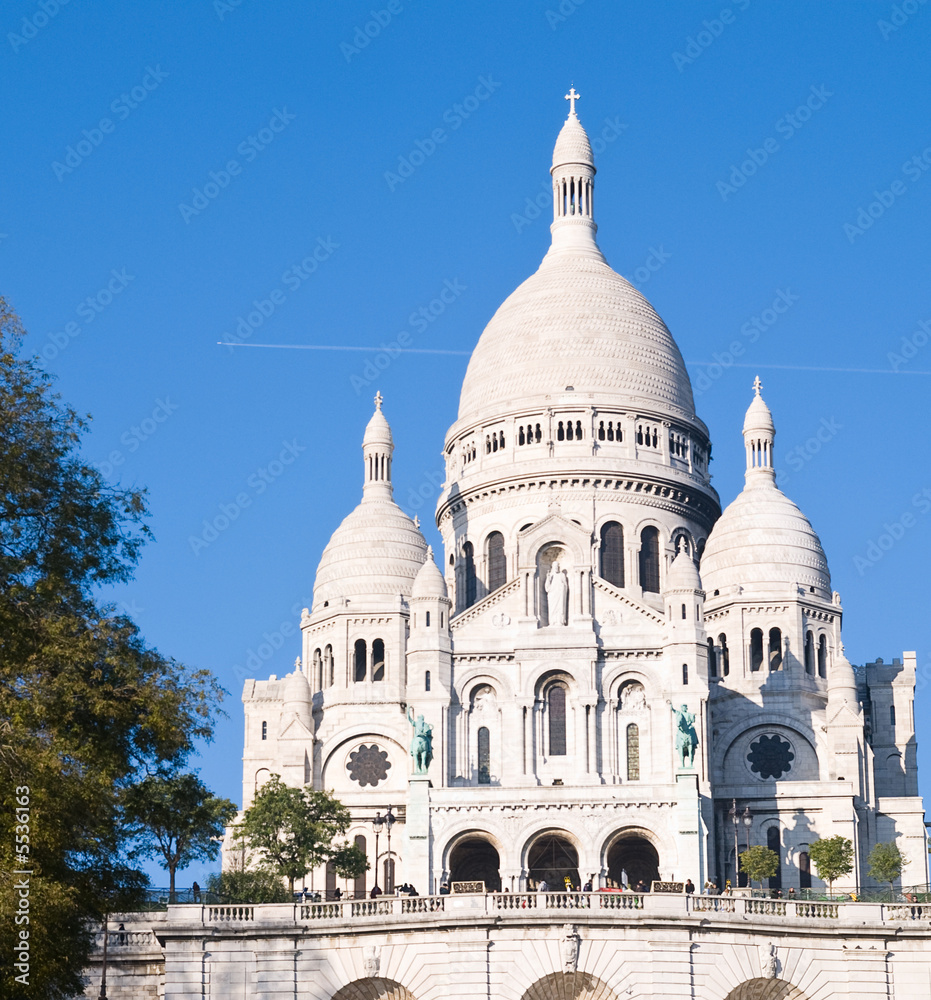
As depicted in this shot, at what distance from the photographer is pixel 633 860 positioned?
9350cm

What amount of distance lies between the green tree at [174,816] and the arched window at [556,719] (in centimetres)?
2188

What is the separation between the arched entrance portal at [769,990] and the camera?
2402 inches

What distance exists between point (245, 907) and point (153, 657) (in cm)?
1104

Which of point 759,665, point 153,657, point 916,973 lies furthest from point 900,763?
point 153,657

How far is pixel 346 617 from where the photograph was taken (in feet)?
356

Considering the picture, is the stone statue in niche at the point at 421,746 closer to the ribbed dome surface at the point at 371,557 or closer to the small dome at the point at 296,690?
the small dome at the point at 296,690

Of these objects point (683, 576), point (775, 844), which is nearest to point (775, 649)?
point (683, 576)

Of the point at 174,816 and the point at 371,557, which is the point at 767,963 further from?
the point at 371,557

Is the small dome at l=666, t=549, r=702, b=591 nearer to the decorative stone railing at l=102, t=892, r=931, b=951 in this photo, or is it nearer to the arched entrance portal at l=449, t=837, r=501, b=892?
the arched entrance portal at l=449, t=837, r=501, b=892

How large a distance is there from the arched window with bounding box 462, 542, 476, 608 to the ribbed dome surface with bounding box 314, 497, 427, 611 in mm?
2144

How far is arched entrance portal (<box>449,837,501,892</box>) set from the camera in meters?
92.9

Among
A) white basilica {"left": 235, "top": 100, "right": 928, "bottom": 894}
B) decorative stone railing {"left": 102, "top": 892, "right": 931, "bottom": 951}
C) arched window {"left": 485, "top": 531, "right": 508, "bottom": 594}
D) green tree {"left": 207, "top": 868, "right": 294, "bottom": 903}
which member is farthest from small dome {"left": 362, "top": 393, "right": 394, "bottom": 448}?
decorative stone railing {"left": 102, "top": 892, "right": 931, "bottom": 951}

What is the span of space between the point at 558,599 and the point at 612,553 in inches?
438

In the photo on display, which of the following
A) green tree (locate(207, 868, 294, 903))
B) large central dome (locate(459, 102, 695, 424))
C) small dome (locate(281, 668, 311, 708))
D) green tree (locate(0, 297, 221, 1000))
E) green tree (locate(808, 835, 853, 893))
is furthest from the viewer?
large central dome (locate(459, 102, 695, 424))
